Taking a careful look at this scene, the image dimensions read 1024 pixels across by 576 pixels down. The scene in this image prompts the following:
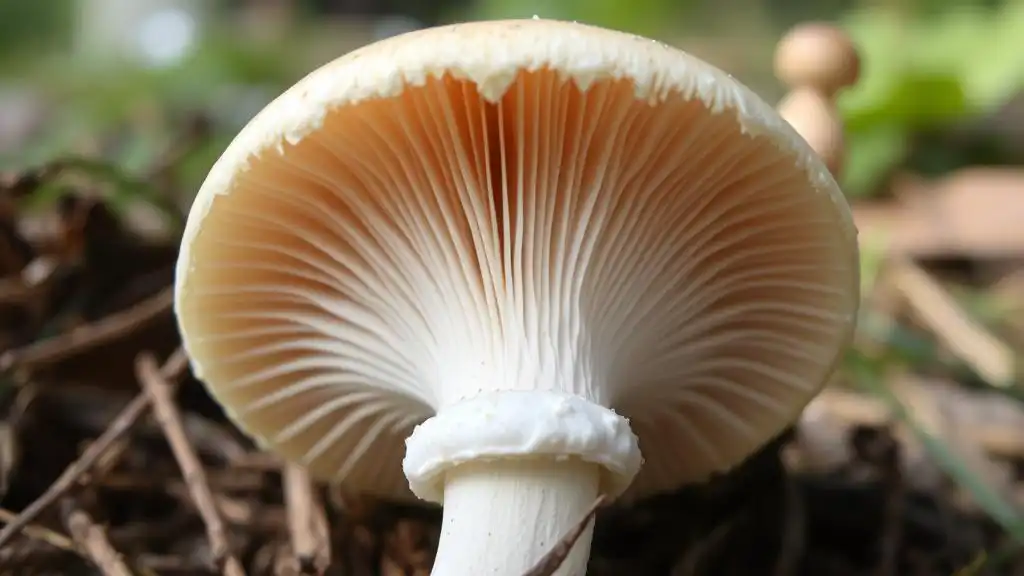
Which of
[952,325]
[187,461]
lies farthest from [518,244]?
[952,325]

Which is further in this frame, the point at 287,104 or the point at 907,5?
the point at 907,5

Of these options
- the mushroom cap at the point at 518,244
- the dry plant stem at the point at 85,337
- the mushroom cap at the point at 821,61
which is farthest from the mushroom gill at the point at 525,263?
the dry plant stem at the point at 85,337

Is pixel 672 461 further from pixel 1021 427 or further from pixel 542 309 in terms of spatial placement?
pixel 1021 427

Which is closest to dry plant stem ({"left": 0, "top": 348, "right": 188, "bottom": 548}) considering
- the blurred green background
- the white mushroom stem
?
the white mushroom stem

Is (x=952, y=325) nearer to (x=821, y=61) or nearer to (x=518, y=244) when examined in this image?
(x=821, y=61)

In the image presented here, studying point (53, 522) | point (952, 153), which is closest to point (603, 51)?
point (53, 522)

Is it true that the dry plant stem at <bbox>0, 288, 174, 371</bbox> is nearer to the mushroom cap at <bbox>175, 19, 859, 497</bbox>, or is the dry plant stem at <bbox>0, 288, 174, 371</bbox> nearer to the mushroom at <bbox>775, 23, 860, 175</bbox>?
the mushroom cap at <bbox>175, 19, 859, 497</bbox>

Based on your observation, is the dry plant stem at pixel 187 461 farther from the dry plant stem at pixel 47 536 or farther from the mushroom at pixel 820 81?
the mushroom at pixel 820 81
